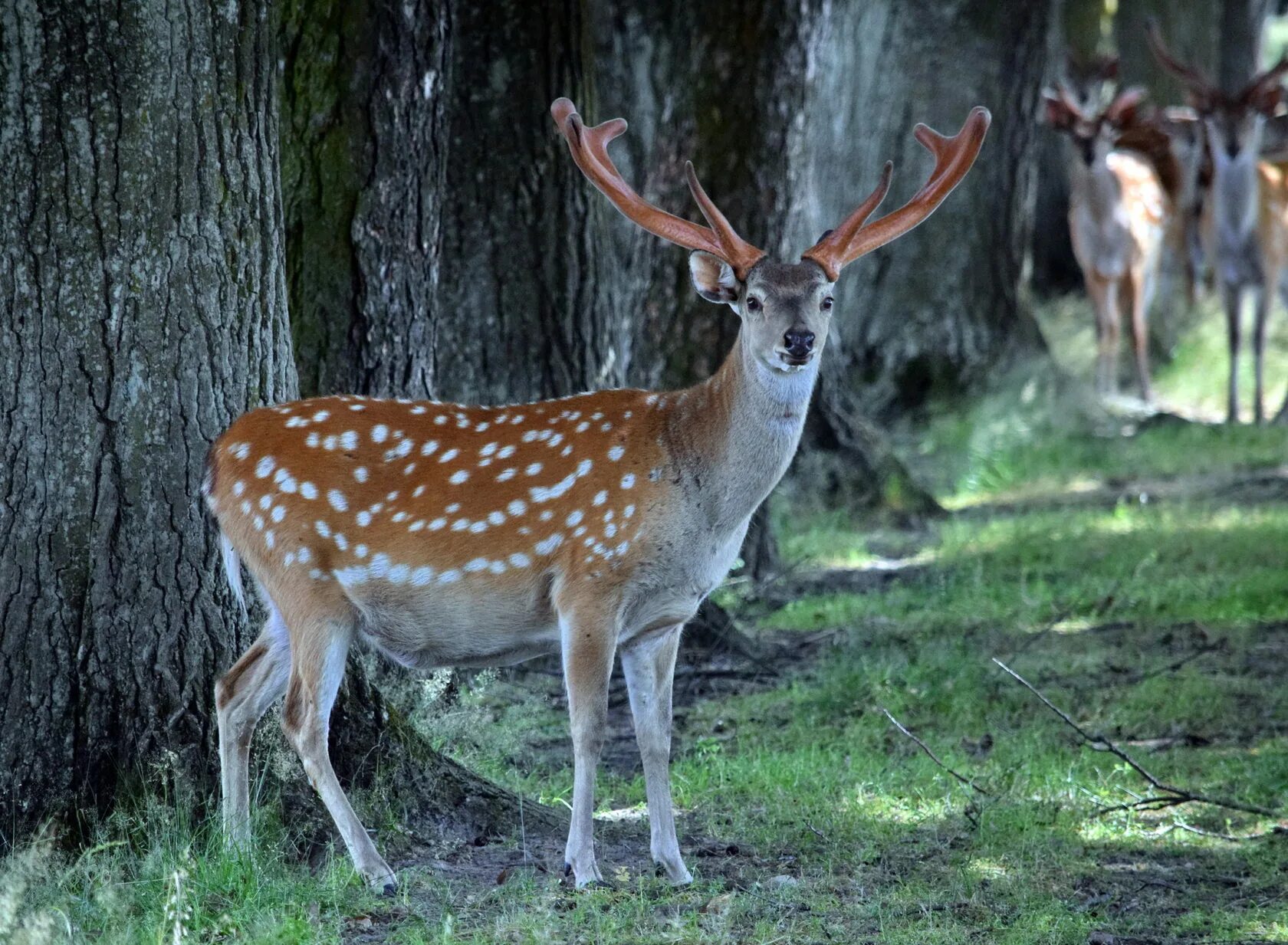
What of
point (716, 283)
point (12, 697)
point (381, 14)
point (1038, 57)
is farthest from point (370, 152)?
point (1038, 57)

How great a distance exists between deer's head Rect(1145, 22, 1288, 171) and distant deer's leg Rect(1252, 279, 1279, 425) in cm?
106

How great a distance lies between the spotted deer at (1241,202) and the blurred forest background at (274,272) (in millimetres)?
5955

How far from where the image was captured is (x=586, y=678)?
17.0 feet

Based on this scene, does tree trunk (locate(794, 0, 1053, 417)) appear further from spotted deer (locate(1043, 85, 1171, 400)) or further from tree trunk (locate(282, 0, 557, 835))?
tree trunk (locate(282, 0, 557, 835))

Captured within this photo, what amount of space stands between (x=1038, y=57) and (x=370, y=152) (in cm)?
881

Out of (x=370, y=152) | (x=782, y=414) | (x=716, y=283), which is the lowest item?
(x=782, y=414)

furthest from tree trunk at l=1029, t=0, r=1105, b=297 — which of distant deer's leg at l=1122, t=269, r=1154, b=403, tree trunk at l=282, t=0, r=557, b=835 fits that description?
tree trunk at l=282, t=0, r=557, b=835

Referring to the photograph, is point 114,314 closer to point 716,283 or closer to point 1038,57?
point 716,283

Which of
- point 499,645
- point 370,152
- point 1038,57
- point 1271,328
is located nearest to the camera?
point 499,645

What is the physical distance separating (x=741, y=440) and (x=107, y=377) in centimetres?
179

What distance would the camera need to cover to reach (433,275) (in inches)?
258

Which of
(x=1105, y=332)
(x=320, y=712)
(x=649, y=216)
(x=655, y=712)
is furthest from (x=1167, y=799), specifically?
(x=1105, y=332)

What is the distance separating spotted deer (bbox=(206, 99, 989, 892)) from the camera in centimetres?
520

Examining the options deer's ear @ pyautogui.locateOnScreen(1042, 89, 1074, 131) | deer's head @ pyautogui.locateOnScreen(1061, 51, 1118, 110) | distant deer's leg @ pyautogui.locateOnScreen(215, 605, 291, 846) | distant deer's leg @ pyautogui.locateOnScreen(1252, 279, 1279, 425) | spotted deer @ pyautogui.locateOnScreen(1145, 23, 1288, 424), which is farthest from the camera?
deer's head @ pyautogui.locateOnScreen(1061, 51, 1118, 110)
